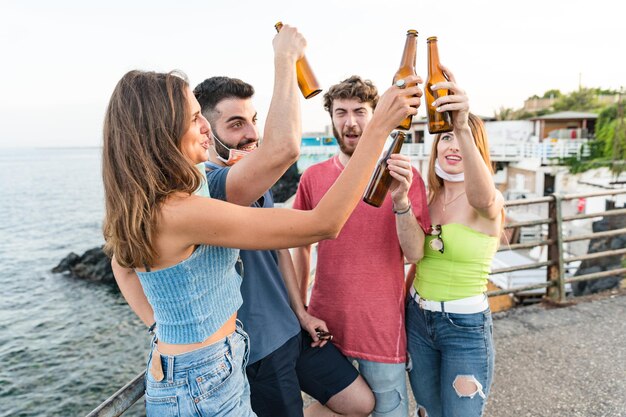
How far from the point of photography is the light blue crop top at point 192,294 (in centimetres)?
143

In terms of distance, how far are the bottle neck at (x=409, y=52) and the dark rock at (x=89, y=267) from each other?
1096 inches

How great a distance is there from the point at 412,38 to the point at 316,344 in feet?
5.35

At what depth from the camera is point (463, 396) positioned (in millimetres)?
2195

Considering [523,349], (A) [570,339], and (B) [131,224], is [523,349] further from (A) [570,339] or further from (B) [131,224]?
(B) [131,224]

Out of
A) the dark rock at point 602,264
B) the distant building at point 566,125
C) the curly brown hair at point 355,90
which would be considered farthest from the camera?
the distant building at point 566,125

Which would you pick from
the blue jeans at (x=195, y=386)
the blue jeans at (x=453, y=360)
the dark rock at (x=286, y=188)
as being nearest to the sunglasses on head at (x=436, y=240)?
the blue jeans at (x=453, y=360)

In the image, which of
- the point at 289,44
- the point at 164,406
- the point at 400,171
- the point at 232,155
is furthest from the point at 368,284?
the point at 289,44

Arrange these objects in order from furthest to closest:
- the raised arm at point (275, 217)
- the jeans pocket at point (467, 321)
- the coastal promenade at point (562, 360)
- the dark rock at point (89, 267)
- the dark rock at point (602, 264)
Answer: the dark rock at point (89, 267), the dark rock at point (602, 264), the coastal promenade at point (562, 360), the jeans pocket at point (467, 321), the raised arm at point (275, 217)

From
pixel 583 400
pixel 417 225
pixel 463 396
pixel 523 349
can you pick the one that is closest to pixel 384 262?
pixel 417 225

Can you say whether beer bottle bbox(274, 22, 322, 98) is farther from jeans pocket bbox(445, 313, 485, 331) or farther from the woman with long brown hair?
jeans pocket bbox(445, 313, 485, 331)

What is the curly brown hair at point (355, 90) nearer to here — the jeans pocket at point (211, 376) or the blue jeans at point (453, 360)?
the blue jeans at point (453, 360)

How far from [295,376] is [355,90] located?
164cm

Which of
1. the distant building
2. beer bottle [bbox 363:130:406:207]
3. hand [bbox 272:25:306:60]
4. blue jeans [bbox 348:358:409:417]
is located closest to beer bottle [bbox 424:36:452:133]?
beer bottle [bbox 363:130:406:207]

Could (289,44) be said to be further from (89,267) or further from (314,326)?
(89,267)
